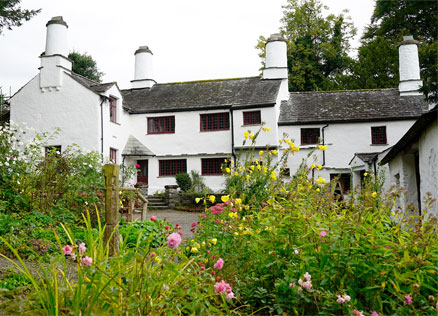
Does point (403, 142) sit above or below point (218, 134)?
below

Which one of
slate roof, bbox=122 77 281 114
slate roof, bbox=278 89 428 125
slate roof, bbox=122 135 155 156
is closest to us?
slate roof, bbox=278 89 428 125

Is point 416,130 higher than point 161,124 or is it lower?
lower

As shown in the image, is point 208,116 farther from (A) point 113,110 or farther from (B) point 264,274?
(B) point 264,274

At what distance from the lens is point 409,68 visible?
77.4ft

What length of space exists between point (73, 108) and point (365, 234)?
19.5m

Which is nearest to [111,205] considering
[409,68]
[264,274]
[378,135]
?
[264,274]

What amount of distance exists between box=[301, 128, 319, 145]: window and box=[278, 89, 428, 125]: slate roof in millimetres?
607

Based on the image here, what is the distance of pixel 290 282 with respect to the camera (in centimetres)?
298

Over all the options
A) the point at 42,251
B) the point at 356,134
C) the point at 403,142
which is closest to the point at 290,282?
the point at 42,251

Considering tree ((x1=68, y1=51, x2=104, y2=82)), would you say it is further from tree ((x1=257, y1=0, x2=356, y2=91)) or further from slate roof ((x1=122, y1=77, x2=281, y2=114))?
tree ((x1=257, y1=0, x2=356, y2=91))

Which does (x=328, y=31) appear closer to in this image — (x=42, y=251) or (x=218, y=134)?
(x=218, y=134)

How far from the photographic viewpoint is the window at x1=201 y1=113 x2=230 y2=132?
2291cm

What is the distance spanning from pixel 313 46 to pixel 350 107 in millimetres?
10408

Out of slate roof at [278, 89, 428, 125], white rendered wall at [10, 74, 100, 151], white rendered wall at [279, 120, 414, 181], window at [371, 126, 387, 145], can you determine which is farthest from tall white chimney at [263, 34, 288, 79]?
white rendered wall at [10, 74, 100, 151]
